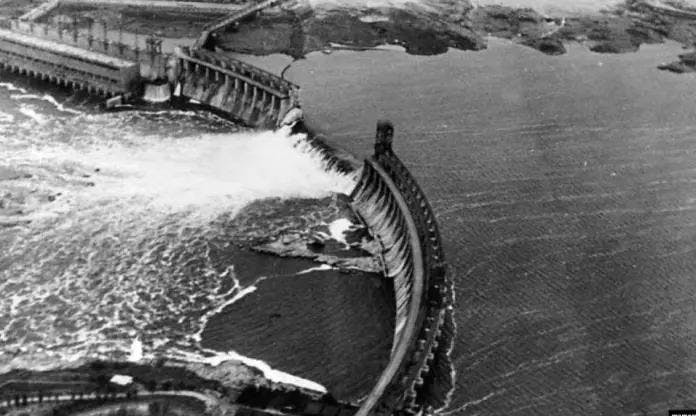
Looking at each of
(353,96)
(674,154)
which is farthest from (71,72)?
(674,154)

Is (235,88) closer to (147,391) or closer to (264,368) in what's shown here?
(264,368)

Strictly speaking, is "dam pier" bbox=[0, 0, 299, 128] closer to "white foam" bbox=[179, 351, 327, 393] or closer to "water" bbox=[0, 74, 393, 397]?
"water" bbox=[0, 74, 393, 397]

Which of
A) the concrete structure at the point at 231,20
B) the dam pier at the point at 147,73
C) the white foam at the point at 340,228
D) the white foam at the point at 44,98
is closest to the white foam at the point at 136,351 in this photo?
the white foam at the point at 340,228

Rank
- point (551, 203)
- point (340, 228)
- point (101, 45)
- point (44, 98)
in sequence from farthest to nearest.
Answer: point (101, 45) < point (44, 98) < point (551, 203) < point (340, 228)

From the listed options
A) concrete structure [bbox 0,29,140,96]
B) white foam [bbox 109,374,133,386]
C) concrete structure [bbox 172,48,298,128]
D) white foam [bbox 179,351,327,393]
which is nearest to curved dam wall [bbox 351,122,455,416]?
white foam [bbox 179,351,327,393]

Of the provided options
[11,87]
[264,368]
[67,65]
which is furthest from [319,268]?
[11,87]

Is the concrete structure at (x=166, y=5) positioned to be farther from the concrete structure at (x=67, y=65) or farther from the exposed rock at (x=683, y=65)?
the exposed rock at (x=683, y=65)
